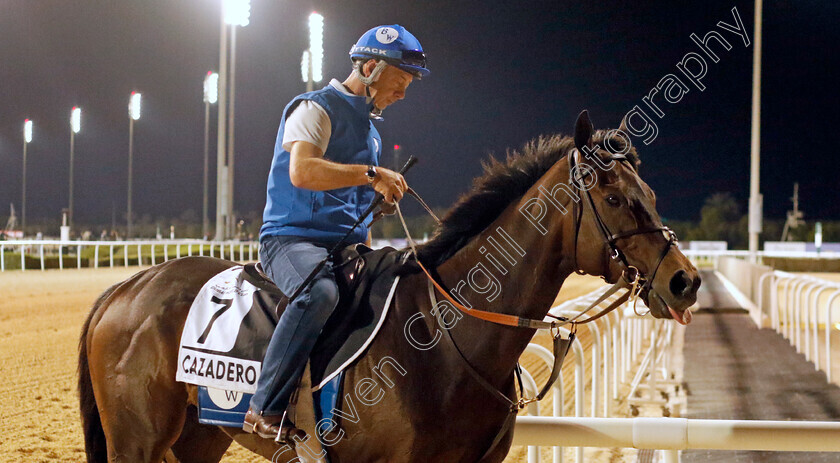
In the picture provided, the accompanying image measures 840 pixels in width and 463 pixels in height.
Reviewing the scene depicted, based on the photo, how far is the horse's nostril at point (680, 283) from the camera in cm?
208

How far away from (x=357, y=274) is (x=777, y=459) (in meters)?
3.75

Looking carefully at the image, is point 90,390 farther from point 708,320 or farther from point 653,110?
point 708,320

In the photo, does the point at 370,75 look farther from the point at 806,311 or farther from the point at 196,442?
the point at 806,311

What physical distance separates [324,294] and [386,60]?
2.77 feet

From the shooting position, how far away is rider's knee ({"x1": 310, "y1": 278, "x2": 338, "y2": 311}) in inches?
93.2

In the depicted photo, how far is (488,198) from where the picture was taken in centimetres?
249

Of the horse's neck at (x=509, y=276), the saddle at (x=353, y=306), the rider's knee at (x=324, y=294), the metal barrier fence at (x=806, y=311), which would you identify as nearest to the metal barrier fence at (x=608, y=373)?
the horse's neck at (x=509, y=276)

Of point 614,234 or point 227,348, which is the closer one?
point 614,234

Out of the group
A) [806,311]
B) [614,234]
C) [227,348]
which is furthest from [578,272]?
[806,311]

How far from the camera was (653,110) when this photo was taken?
3.15m

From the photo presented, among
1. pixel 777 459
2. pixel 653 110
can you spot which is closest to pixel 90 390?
pixel 653 110

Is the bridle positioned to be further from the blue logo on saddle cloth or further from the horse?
the blue logo on saddle cloth

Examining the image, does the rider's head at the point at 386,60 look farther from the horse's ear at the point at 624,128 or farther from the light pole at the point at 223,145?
the light pole at the point at 223,145

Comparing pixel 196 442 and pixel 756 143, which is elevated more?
pixel 756 143
